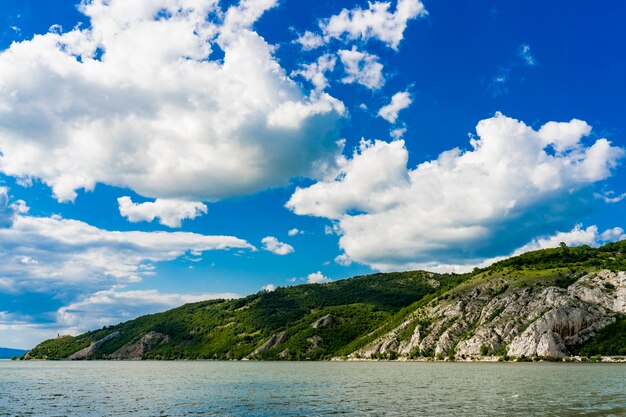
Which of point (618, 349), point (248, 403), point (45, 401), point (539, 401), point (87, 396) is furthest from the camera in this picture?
point (618, 349)

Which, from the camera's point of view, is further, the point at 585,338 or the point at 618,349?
the point at 585,338

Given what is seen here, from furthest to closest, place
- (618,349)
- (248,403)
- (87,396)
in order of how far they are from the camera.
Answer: (618,349) → (87,396) → (248,403)

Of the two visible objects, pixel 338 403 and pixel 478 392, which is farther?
pixel 478 392

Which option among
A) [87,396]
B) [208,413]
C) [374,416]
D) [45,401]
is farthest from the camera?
[87,396]

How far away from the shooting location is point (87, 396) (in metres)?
82.2

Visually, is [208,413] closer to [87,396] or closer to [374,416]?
[374,416]

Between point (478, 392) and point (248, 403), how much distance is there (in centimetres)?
3666

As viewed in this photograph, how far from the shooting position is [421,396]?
73000 millimetres

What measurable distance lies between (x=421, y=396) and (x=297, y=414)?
2573cm

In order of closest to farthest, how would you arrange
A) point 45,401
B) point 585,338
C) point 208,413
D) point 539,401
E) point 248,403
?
point 208,413 < point 539,401 < point 248,403 < point 45,401 < point 585,338

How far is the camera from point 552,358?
19100 cm

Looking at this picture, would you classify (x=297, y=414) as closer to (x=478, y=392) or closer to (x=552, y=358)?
(x=478, y=392)

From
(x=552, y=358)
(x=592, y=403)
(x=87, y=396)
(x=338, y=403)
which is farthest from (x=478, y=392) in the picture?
(x=552, y=358)

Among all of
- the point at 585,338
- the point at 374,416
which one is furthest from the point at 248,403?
the point at 585,338
